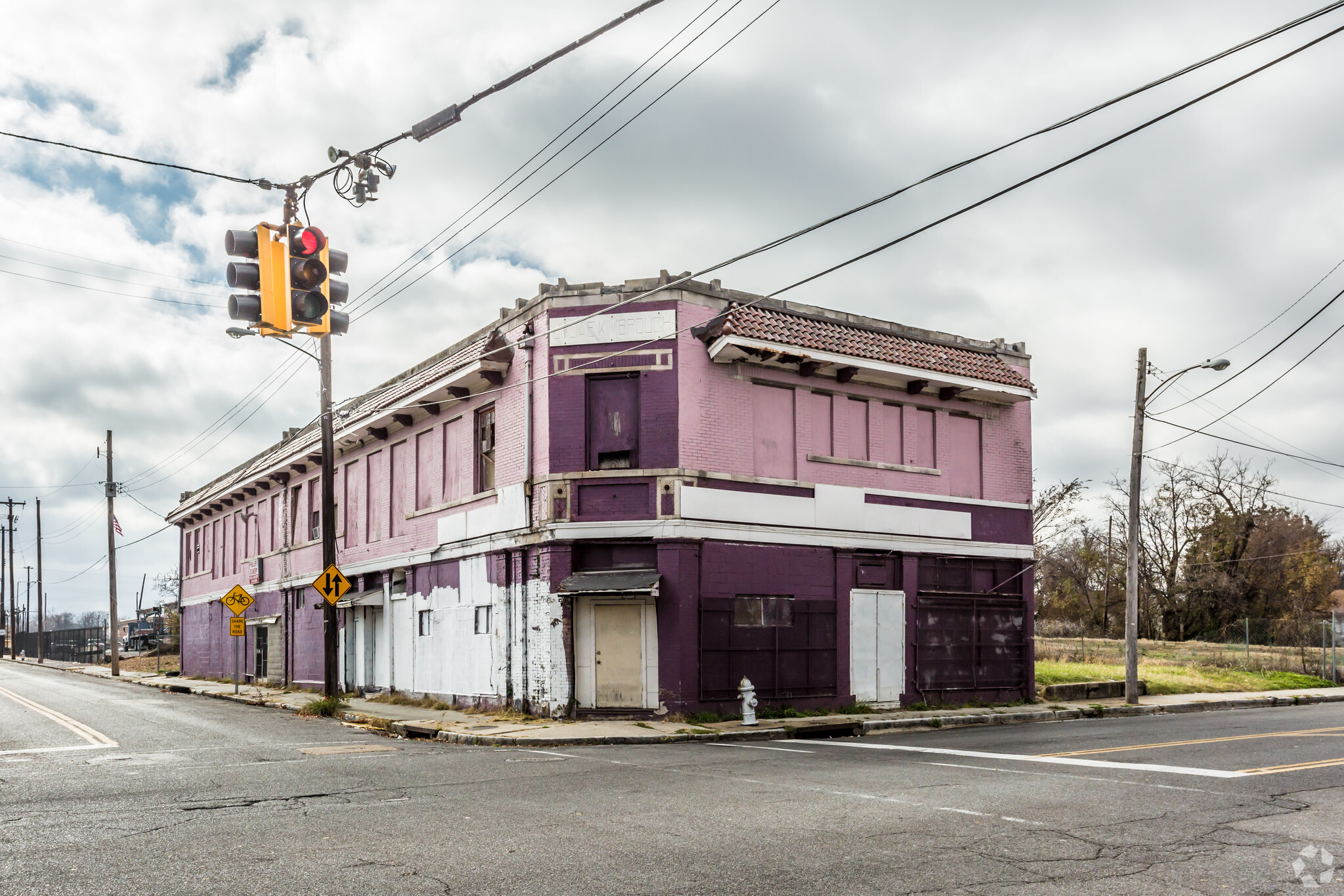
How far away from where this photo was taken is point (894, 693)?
2181 centimetres

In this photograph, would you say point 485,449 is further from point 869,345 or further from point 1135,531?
point 1135,531

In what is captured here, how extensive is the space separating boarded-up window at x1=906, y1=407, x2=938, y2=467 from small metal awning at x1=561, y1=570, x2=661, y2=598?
7.00m

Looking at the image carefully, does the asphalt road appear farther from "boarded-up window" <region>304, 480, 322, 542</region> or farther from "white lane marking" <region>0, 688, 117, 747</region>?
"boarded-up window" <region>304, 480, 322, 542</region>

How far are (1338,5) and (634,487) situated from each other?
13.5m

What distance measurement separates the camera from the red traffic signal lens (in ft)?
32.9

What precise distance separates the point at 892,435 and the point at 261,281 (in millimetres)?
15661

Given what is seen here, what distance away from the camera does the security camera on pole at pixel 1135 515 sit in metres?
23.2

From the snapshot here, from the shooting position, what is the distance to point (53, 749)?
1416cm

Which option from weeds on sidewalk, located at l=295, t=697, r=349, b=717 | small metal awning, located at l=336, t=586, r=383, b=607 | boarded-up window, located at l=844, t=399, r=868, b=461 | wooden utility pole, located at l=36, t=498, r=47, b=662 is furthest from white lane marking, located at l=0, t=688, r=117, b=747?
wooden utility pole, located at l=36, t=498, r=47, b=662

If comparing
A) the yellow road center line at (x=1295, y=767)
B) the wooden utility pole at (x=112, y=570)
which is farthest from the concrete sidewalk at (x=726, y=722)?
the wooden utility pole at (x=112, y=570)

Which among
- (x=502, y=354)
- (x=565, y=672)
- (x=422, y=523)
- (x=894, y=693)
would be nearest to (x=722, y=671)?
(x=565, y=672)

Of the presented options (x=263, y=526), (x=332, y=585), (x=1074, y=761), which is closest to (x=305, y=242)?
(x=1074, y=761)

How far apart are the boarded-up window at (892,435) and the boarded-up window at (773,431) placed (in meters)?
2.56

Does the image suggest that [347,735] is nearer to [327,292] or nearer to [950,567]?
[327,292]
